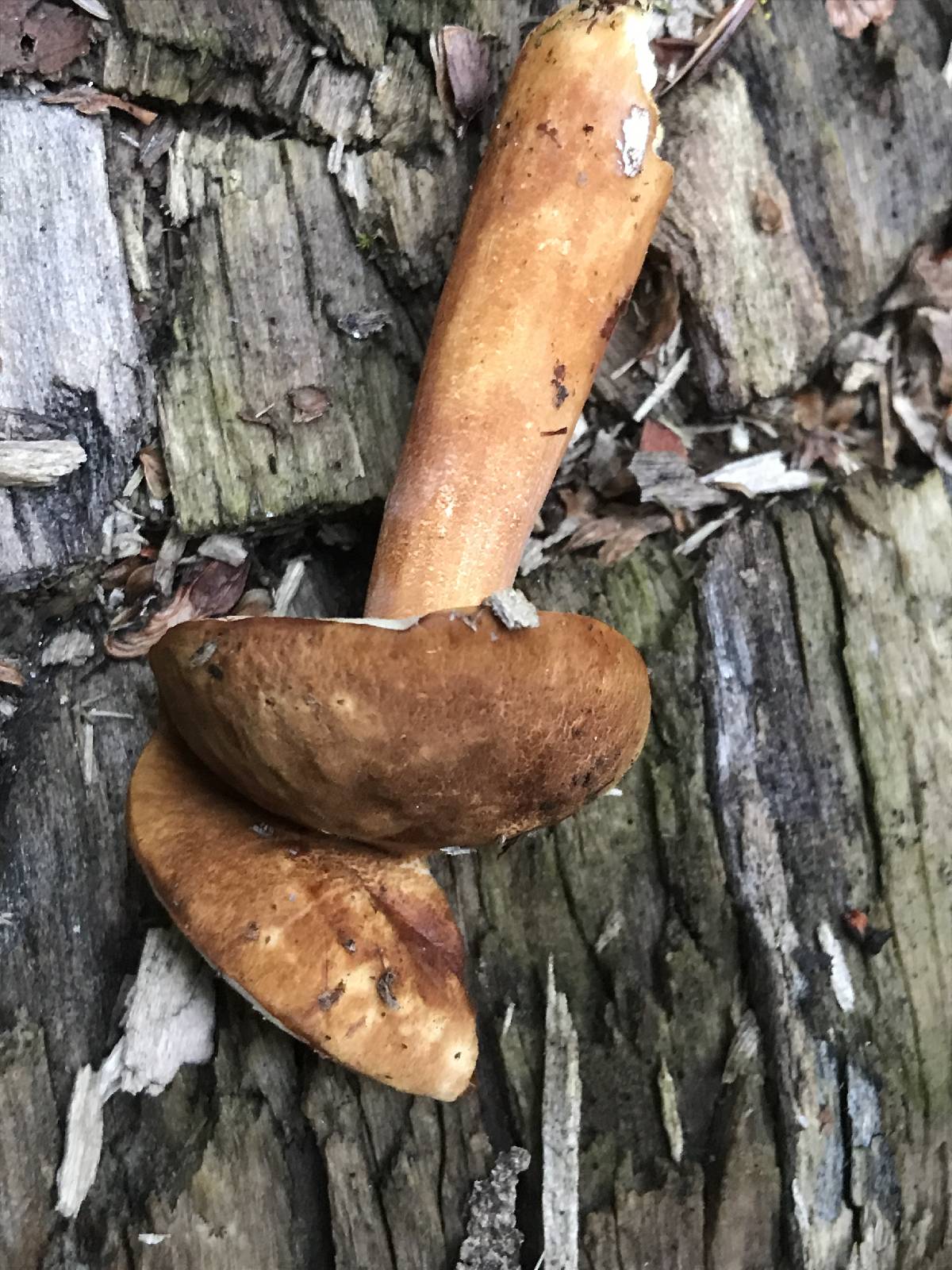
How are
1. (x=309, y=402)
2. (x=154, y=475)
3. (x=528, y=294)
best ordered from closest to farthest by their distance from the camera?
(x=528, y=294)
(x=154, y=475)
(x=309, y=402)

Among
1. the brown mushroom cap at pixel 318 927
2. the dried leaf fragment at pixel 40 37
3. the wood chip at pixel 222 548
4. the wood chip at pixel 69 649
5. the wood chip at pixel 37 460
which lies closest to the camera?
the brown mushroom cap at pixel 318 927

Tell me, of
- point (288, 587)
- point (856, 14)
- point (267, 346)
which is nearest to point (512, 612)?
point (288, 587)

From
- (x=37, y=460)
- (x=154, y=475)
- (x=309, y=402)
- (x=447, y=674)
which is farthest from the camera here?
(x=309, y=402)

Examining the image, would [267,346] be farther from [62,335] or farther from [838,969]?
[838,969]

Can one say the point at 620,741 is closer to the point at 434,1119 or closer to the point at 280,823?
the point at 280,823

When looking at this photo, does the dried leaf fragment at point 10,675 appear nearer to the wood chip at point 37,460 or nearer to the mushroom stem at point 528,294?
the wood chip at point 37,460

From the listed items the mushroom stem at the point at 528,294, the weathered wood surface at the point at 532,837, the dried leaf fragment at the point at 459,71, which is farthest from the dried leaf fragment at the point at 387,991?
the dried leaf fragment at the point at 459,71
